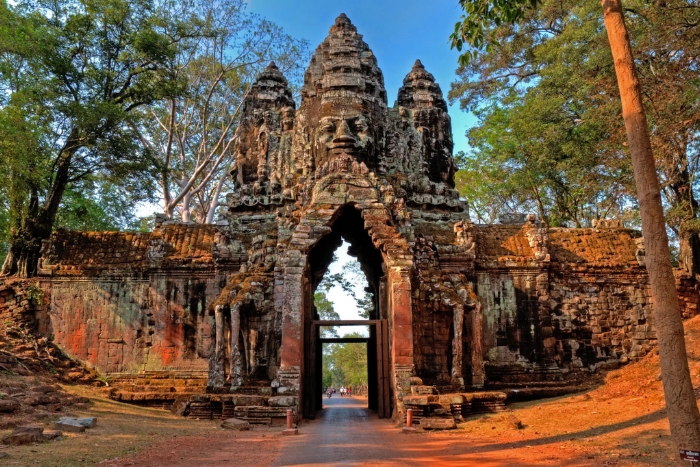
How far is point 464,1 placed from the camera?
8281 mm

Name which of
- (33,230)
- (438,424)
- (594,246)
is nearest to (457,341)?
(438,424)

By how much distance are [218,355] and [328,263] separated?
4.42 m

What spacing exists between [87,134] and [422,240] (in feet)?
35.9

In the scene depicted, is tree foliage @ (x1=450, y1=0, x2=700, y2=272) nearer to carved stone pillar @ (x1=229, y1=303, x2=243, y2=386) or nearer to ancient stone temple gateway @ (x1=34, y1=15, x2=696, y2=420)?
ancient stone temple gateway @ (x1=34, y1=15, x2=696, y2=420)

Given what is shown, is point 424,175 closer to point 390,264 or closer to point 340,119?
point 340,119

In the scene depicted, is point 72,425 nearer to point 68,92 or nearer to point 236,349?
point 236,349

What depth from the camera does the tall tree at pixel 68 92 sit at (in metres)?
16.8

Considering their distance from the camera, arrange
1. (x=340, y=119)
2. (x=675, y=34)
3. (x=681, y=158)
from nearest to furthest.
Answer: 1. (x=675, y=34)
2. (x=681, y=158)
3. (x=340, y=119)

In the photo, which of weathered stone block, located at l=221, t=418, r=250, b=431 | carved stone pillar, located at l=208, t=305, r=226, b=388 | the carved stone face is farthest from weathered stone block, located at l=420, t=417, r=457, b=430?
the carved stone face

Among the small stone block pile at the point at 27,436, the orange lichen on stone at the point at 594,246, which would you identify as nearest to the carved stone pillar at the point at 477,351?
the orange lichen on stone at the point at 594,246

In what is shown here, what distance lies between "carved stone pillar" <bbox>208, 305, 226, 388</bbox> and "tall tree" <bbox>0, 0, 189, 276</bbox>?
22.0ft

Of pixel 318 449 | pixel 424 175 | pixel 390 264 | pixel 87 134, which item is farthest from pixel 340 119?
pixel 318 449

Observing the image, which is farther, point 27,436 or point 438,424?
point 438,424

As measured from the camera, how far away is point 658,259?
5.96 m
